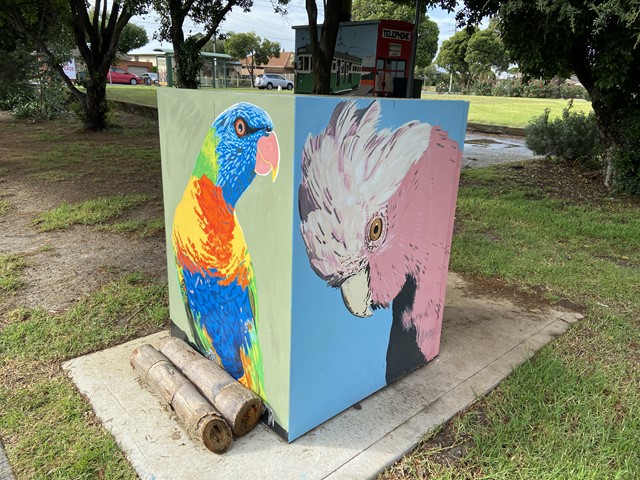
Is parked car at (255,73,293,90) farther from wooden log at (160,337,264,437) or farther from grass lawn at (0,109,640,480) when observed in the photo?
wooden log at (160,337,264,437)

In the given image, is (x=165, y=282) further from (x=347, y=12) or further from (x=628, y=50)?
(x=347, y=12)

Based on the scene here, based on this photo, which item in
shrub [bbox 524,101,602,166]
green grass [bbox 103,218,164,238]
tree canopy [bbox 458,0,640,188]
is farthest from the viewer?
shrub [bbox 524,101,602,166]

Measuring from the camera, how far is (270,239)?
1.99m

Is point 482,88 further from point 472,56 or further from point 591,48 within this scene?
point 591,48

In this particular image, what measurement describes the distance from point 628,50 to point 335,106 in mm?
5783

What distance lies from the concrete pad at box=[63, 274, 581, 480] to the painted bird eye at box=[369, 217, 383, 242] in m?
0.90

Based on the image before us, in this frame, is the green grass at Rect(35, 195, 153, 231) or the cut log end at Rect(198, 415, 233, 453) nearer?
the cut log end at Rect(198, 415, 233, 453)

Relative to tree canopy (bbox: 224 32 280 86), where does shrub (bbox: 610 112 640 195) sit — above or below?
below

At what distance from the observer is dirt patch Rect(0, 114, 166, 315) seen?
155 inches

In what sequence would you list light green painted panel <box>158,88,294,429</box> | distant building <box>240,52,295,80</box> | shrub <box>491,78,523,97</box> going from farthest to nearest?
distant building <box>240,52,295,80</box>, shrub <box>491,78,523,97</box>, light green painted panel <box>158,88,294,429</box>

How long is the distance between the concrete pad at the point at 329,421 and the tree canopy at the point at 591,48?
4.31 m

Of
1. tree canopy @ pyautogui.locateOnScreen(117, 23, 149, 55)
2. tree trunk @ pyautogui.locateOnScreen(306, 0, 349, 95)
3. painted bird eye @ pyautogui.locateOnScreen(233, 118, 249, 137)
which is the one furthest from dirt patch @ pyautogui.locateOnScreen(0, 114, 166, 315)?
tree canopy @ pyautogui.locateOnScreen(117, 23, 149, 55)

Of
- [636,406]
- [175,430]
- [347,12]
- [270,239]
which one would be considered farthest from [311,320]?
[347,12]

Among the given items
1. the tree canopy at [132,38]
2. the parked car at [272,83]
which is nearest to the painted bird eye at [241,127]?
the parked car at [272,83]
